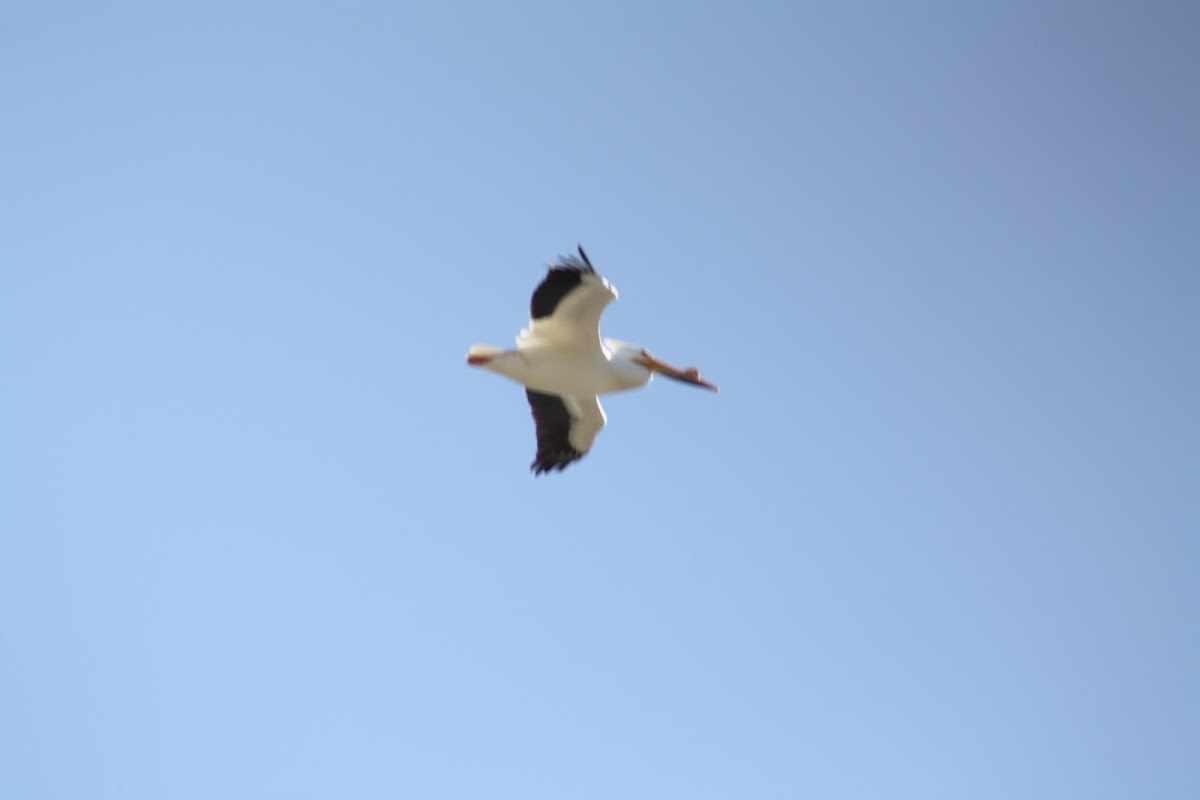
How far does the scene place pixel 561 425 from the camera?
13.1 metres

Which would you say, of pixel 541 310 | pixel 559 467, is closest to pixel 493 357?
pixel 541 310

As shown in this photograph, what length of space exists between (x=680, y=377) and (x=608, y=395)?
772mm

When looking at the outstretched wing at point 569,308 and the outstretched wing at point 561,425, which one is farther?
the outstretched wing at point 561,425

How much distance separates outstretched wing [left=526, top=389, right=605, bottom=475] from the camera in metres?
13.0

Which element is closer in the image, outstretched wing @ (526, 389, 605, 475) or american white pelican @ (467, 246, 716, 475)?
american white pelican @ (467, 246, 716, 475)

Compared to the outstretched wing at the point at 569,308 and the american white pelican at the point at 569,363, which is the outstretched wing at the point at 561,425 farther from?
the outstretched wing at the point at 569,308

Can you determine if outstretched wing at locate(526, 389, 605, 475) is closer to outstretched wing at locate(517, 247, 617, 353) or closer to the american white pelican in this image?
the american white pelican

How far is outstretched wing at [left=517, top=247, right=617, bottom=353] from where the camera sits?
11578 mm

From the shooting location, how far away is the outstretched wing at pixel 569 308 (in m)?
11.6

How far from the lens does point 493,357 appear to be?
1216 cm

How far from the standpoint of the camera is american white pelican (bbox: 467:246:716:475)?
1173 cm

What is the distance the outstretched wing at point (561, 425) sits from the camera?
13047 mm

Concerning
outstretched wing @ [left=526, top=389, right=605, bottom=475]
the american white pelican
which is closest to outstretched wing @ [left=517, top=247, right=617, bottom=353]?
the american white pelican

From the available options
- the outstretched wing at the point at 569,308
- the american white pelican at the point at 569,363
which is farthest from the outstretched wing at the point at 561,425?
the outstretched wing at the point at 569,308
